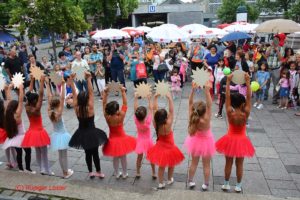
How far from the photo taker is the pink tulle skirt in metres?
4.55

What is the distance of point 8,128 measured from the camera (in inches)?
203

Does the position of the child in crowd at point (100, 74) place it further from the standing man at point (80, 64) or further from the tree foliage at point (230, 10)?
the tree foliage at point (230, 10)

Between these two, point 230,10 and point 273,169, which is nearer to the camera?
point 273,169

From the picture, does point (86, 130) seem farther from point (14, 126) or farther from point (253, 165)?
point (253, 165)

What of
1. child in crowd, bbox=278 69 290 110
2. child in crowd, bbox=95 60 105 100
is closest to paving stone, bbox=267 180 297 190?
child in crowd, bbox=278 69 290 110

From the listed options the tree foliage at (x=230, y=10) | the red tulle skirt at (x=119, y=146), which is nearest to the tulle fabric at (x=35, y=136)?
the red tulle skirt at (x=119, y=146)

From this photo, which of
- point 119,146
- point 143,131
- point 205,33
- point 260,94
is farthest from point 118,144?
point 205,33

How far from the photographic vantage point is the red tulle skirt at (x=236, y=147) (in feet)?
14.6

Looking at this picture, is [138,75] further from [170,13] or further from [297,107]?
[170,13]

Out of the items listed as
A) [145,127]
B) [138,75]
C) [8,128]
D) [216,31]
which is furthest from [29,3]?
[145,127]

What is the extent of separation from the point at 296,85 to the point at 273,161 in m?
4.22

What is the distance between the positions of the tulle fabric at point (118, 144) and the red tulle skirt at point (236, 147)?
1.44m

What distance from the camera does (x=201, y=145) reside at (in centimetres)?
456

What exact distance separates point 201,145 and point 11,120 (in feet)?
10.4
